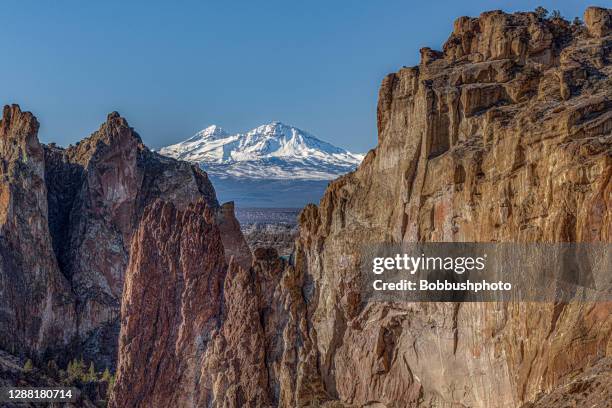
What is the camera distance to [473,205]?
4553 cm

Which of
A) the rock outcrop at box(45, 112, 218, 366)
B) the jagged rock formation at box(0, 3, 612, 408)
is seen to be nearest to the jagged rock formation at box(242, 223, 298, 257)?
the rock outcrop at box(45, 112, 218, 366)

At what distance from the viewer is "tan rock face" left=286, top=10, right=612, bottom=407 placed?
39281mm

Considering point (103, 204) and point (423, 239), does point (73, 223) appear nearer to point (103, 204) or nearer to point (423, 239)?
point (103, 204)

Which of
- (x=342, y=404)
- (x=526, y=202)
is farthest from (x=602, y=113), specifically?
(x=342, y=404)

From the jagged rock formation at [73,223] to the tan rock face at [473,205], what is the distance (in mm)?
63517

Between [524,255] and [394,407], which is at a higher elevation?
[524,255]

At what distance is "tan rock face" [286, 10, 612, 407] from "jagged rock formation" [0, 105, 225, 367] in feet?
208

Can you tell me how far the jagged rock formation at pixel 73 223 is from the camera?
108 metres

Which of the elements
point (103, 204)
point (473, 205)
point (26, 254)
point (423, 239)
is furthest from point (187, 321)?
point (103, 204)

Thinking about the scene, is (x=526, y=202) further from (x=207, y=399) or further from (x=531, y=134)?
(x=207, y=399)

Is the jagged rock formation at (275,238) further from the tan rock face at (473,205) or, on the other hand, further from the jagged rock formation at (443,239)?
the tan rock face at (473,205)

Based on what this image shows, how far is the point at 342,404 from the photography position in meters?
55.5

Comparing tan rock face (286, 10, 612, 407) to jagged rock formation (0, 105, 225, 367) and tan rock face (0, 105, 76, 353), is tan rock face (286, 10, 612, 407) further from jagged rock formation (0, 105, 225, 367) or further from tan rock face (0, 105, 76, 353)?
jagged rock formation (0, 105, 225, 367)

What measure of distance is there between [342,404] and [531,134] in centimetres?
2548
